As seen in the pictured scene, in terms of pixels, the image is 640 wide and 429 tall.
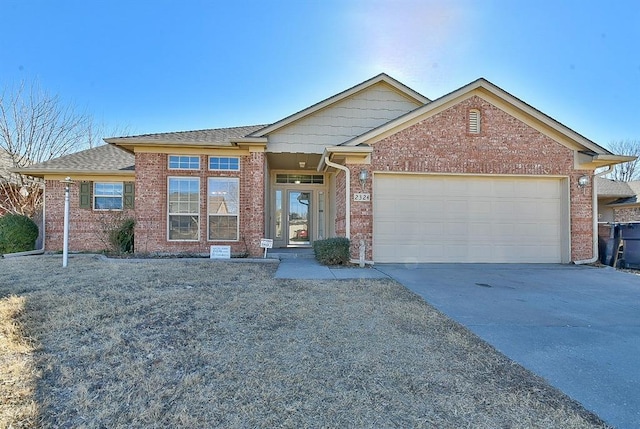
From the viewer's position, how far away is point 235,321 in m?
4.17

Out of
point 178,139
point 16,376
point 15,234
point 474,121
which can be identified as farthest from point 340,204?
point 15,234

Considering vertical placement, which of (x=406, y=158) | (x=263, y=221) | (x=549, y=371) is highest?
(x=406, y=158)

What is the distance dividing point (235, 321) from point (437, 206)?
676cm

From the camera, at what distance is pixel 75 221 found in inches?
448

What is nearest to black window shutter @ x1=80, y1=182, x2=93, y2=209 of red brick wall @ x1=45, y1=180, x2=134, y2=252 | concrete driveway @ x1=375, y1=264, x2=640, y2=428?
red brick wall @ x1=45, y1=180, x2=134, y2=252

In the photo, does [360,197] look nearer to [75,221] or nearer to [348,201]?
[348,201]

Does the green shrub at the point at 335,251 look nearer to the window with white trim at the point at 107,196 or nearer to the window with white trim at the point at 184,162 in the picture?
the window with white trim at the point at 184,162

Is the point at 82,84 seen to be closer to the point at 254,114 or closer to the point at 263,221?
the point at 254,114

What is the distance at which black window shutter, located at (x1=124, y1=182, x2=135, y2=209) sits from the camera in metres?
11.5

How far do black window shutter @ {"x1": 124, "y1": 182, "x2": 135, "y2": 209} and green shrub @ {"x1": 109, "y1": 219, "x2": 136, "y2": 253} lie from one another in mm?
809

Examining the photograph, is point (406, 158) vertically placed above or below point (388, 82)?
below

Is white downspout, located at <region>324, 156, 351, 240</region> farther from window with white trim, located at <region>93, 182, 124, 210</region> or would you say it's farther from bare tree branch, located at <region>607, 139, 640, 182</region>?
bare tree branch, located at <region>607, 139, 640, 182</region>

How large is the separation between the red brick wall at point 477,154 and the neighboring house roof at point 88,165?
841 cm

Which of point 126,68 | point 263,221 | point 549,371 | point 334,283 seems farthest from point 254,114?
point 549,371
